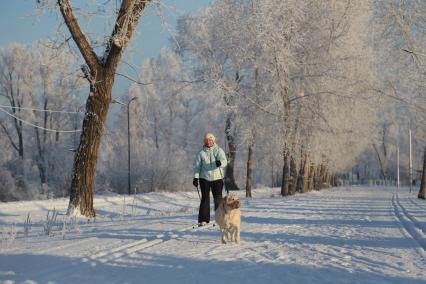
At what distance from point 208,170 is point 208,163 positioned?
0.15 meters

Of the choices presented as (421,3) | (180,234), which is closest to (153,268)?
(180,234)

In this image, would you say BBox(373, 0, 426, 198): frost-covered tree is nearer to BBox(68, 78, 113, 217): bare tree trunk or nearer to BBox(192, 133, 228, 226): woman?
BBox(192, 133, 228, 226): woman

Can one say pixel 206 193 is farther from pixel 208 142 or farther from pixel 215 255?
pixel 215 255

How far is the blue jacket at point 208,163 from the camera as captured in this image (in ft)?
35.4

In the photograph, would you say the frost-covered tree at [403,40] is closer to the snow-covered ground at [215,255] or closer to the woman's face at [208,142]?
the woman's face at [208,142]

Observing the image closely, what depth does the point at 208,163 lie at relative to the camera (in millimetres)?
10875

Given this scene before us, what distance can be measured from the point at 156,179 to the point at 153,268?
131 feet

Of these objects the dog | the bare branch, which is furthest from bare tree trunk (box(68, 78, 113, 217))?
the dog

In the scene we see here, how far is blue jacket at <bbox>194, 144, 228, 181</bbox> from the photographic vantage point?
10.8 meters

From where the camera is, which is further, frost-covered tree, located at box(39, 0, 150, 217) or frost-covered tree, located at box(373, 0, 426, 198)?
frost-covered tree, located at box(373, 0, 426, 198)

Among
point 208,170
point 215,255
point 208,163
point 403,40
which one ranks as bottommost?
point 215,255

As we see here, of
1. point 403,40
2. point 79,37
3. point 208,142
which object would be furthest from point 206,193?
point 403,40

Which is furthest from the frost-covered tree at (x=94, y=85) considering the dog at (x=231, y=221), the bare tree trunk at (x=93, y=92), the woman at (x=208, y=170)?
the dog at (x=231, y=221)

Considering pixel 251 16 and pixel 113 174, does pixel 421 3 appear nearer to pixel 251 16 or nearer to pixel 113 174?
pixel 251 16
